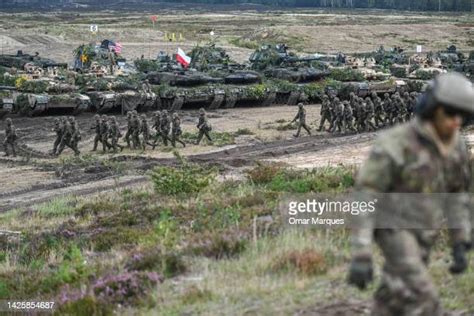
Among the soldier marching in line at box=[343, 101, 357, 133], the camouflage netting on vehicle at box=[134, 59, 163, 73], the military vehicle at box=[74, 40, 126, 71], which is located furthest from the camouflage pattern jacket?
the camouflage netting on vehicle at box=[134, 59, 163, 73]

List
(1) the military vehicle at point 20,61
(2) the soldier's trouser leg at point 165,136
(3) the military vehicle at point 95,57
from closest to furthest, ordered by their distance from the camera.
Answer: (2) the soldier's trouser leg at point 165,136 → (3) the military vehicle at point 95,57 → (1) the military vehicle at point 20,61

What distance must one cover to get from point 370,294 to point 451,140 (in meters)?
2.17

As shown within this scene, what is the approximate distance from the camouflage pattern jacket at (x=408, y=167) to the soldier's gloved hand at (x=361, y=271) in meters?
0.04

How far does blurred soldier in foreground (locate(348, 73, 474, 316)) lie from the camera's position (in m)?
4.73

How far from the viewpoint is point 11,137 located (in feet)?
79.4

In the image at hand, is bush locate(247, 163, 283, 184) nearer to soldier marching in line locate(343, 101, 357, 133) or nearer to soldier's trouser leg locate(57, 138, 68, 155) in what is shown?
soldier's trouser leg locate(57, 138, 68, 155)

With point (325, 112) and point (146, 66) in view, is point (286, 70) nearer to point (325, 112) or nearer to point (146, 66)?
point (146, 66)

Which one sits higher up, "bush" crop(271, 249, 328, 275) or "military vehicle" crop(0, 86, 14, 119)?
"bush" crop(271, 249, 328, 275)

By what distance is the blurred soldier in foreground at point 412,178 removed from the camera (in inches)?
186

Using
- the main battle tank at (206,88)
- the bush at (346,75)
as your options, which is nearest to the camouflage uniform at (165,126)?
the main battle tank at (206,88)

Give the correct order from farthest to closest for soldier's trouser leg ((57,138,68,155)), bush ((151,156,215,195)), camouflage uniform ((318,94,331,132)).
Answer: camouflage uniform ((318,94,331,132)), soldier's trouser leg ((57,138,68,155)), bush ((151,156,215,195))

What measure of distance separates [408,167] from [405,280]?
2.00 feet

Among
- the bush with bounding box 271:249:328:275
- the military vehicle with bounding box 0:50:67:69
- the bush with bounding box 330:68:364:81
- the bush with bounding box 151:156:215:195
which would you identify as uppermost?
the bush with bounding box 271:249:328:275

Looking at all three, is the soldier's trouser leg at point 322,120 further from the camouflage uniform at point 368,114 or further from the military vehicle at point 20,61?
the military vehicle at point 20,61
